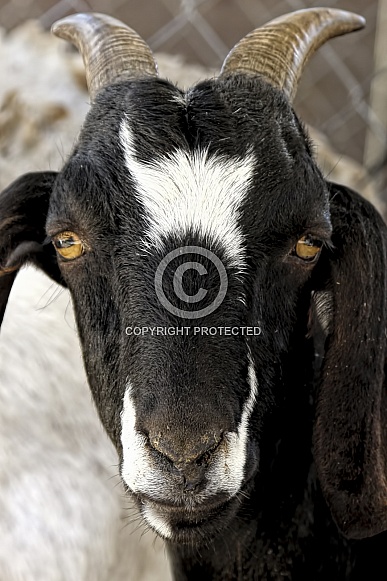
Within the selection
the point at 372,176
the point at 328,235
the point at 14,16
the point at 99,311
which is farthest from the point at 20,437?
the point at 14,16

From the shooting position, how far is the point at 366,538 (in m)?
2.43

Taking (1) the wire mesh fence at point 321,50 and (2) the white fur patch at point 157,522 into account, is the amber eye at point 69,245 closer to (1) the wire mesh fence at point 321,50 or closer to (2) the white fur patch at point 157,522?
(2) the white fur patch at point 157,522

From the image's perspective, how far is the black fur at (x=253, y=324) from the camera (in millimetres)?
1932

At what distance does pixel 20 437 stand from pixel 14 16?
3073 millimetres

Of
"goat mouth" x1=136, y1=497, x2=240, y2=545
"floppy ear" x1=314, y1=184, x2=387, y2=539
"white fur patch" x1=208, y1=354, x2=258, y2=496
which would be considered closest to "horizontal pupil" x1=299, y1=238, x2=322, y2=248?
"floppy ear" x1=314, y1=184, x2=387, y2=539

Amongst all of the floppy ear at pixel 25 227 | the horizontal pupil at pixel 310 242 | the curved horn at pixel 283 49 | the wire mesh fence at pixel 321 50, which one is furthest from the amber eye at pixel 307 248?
the wire mesh fence at pixel 321 50

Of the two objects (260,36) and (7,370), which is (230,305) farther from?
(7,370)

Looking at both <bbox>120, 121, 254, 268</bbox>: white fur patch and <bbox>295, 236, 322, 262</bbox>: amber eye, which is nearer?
<bbox>120, 121, 254, 268</bbox>: white fur patch

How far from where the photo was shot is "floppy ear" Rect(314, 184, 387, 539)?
219 cm

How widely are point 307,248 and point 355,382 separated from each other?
0.37m

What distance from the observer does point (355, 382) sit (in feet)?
7.19

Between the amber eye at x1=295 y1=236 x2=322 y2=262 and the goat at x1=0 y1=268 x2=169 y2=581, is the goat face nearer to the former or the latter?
the amber eye at x1=295 y1=236 x2=322 y2=262

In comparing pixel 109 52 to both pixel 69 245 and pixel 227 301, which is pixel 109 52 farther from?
pixel 227 301

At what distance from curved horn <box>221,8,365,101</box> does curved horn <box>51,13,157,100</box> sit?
22 cm
